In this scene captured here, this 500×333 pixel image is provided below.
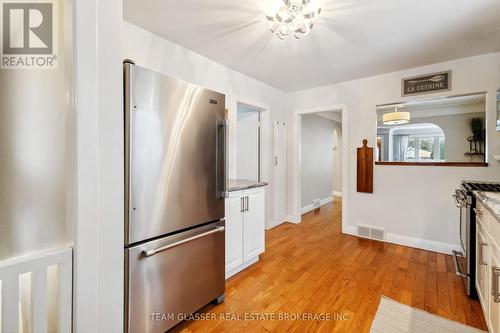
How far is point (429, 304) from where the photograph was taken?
6.12 ft

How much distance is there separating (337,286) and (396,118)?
97.0 inches

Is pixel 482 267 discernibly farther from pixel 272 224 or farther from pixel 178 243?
pixel 272 224

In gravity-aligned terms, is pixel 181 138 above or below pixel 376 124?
below

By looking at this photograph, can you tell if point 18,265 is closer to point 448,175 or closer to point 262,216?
point 262,216

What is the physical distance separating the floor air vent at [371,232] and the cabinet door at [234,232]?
2.11 metres

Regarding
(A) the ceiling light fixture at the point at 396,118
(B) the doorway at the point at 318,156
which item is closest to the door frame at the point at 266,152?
(B) the doorway at the point at 318,156

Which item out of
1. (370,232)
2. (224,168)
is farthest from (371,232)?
(224,168)

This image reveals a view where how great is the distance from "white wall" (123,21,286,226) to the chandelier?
1.12 m

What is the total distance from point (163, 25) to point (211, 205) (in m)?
1.72

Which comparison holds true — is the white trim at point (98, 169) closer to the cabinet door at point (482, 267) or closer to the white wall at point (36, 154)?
the white wall at point (36, 154)

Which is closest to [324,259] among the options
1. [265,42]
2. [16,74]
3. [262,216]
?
[262,216]

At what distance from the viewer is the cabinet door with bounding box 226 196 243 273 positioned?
218 centimetres

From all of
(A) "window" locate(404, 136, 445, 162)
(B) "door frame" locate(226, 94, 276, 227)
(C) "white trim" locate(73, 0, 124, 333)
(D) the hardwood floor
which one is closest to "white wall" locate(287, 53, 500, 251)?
(A) "window" locate(404, 136, 445, 162)

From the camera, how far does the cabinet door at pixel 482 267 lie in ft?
4.87
